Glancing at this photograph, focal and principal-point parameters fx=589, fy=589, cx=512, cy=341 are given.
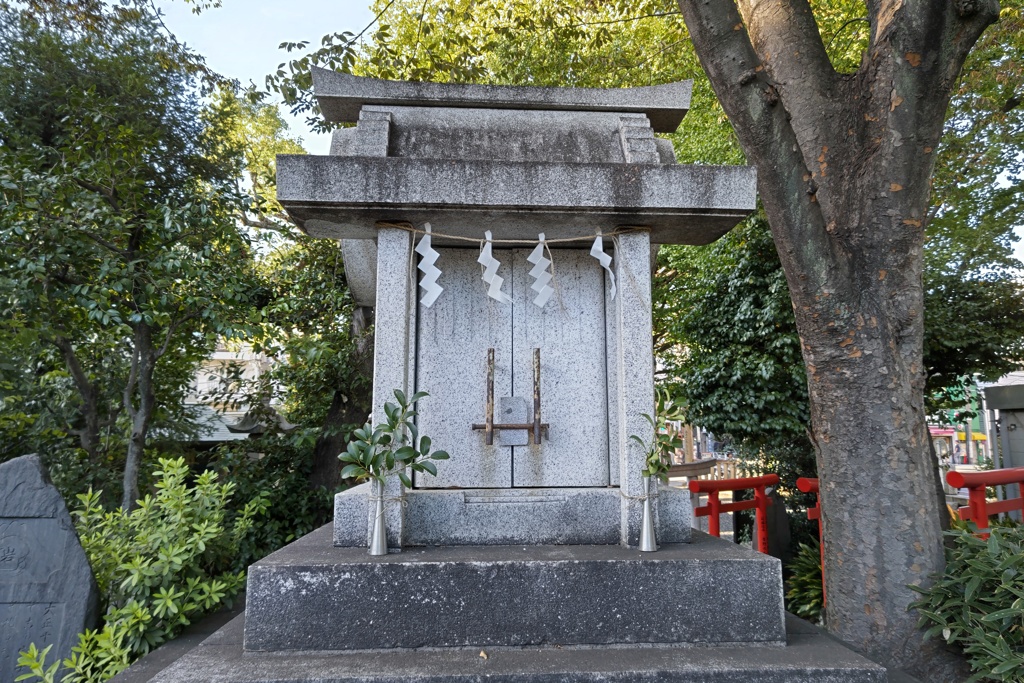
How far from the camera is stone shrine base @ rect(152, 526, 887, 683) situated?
2445 mm

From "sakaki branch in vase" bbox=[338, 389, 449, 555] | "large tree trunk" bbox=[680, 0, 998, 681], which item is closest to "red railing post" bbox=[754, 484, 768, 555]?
"large tree trunk" bbox=[680, 0, 998, 681]

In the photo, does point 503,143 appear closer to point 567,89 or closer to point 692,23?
point 567,89

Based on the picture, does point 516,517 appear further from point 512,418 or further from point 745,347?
point 745,347

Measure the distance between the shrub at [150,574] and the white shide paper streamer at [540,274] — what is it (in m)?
2.36

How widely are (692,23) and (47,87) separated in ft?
23.4

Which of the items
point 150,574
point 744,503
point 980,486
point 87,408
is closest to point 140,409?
point 87,408

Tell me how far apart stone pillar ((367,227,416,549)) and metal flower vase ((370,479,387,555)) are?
0.04 metres

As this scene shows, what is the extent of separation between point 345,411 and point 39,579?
13.7 feet

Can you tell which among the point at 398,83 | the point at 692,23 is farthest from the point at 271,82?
the point at 692,23

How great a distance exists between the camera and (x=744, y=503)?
6961 mm

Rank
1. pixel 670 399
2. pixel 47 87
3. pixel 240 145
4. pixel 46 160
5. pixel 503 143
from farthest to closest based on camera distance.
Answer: pixel 240 145, pixel 47 87, pixel 46 160, pixel 503 143, pixel 670 399

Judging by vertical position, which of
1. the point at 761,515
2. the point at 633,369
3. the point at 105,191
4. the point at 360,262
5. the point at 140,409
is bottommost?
the point at 761,515

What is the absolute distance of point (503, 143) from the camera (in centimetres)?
372

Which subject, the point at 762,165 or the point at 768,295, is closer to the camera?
the point at 762,165
